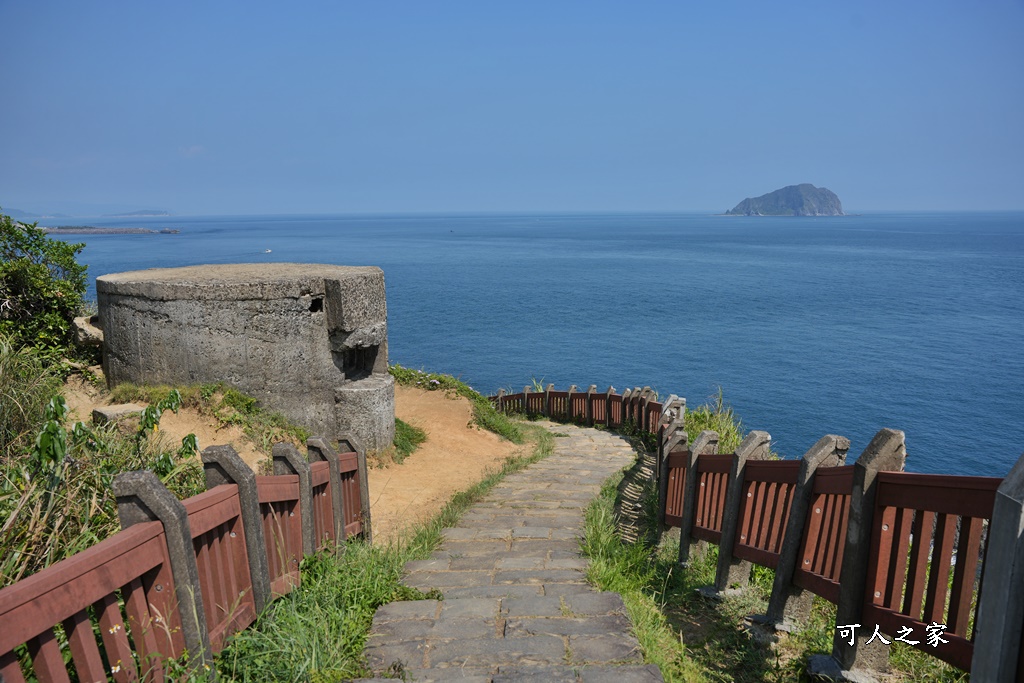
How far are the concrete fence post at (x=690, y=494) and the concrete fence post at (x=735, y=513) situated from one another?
0.80 m

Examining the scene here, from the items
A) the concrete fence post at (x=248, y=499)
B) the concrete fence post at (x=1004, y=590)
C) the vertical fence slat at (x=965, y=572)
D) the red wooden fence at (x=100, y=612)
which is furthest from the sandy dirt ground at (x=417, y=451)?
the concrete fence post at (x=1004, y=590)

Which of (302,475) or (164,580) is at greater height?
(164,580)

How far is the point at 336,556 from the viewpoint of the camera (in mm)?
5414

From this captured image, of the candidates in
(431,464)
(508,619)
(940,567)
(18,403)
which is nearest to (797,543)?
(940,567)

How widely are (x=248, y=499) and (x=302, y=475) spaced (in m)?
0.88

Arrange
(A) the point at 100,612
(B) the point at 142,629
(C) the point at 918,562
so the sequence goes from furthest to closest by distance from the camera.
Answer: (C) the point at 918,562, (B) the point at 142,629, (A) the point at 100,612

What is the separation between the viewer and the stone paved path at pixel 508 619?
3857 millimetres

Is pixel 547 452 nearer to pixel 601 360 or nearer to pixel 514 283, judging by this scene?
pixel 601 360

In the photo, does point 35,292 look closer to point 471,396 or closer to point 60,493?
point 471,396

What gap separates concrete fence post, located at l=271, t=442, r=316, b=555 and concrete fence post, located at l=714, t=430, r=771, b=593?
2758 millimetres

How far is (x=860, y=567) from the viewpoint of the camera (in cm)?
Result: 397

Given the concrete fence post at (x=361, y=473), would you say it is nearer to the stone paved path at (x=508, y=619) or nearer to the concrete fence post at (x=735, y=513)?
the stone paved path at (x=508, y=619)

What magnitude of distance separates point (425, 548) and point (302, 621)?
2.00 m

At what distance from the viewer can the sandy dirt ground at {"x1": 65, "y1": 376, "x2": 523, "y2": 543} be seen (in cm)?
934
